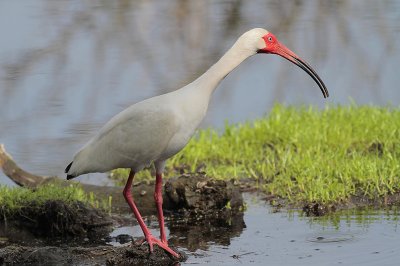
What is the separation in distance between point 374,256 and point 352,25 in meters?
7.39

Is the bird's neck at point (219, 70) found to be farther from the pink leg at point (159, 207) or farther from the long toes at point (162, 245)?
the long toes at point (162, 245)

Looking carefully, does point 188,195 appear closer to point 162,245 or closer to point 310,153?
point 162,245

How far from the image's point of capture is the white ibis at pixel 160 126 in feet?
26.6

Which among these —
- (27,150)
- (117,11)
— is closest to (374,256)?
(27,150)

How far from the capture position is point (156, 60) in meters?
13.9

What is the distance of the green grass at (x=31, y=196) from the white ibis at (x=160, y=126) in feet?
1.82

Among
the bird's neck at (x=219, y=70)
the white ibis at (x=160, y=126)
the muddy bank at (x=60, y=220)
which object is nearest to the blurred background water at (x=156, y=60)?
the muddy bank at (x=60, y=220)

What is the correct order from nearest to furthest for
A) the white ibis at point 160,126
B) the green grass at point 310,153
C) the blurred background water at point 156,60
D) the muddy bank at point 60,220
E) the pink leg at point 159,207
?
the white ibis at point 160,126
the pink leg at point 159,207
the muddy bank at point 60,220
the green grass at point 310,153
the blurred background water at point 156,60

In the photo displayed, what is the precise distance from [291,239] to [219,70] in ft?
4.39

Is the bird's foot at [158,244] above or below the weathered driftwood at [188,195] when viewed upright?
below

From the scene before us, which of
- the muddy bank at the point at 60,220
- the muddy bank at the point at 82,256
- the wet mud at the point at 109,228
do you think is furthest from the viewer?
the muddy bank at the point at 60,220

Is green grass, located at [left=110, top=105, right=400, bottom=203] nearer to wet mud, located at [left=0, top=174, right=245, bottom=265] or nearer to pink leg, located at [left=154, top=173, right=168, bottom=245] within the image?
wet mud, located at [left=0, top=174, right=245, bottom=265]

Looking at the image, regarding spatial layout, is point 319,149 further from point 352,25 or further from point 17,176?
point 352,25

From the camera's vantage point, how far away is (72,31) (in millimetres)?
14531
